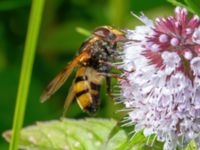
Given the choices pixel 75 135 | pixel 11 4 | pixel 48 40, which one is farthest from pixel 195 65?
pixel 48 40

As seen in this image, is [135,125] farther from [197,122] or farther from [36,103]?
[36,103]

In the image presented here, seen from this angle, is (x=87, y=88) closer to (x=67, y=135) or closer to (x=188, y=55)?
(x=67, y=135)

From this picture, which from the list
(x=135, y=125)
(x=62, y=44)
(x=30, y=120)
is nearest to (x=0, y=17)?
(x=62, y=44)

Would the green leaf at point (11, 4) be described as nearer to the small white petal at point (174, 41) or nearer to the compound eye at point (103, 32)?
the compound eye at point (103, 32)

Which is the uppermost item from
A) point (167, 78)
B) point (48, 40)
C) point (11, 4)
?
point (11, 4)

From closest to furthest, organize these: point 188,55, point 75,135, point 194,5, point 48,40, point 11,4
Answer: point 194,5, point 188,55, point 75,135, point 11,4, point 48,40

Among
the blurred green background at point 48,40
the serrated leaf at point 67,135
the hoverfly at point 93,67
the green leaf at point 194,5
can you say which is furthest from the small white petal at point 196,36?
the blurred green background at point 48,40

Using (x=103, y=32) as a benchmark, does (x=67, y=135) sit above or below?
below
